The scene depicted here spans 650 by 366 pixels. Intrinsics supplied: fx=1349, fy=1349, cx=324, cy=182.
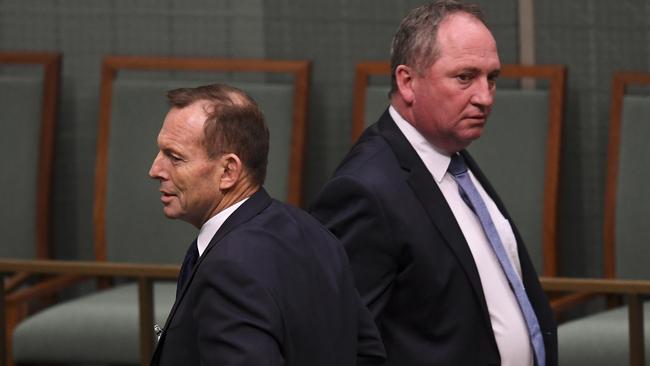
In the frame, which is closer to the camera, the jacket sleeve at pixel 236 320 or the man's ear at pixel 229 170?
the jacket sleeve at pixel 236 320

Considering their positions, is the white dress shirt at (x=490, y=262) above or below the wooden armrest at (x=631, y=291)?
above

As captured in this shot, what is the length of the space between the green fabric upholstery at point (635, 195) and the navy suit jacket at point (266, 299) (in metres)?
2.23

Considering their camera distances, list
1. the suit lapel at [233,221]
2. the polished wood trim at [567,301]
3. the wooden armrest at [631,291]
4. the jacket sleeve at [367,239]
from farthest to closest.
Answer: the polished wood trim at [567,301], the wooden armrest at [631,291], the jacket sleeve at [367,239], the suit lapel at [233,221]

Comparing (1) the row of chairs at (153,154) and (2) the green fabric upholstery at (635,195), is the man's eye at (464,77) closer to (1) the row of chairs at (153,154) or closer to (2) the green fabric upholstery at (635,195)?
(1) the row of chairs at (153,154)

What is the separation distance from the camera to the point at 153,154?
439cm

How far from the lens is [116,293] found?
4.20m

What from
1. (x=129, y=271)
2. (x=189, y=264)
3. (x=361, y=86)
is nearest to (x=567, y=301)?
(x=361, y=86)

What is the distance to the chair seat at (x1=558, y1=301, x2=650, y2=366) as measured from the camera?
360 centimetres

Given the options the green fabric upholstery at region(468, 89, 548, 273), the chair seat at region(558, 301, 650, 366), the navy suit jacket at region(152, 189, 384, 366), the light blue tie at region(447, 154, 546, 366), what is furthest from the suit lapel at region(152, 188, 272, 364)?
the green fabric upholstery at region(468, 89, 548, 273)

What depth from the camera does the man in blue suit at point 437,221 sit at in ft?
7.52

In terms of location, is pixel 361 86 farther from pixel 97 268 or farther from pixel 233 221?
pixel 233 221

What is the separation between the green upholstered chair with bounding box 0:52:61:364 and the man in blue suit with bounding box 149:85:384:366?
8.47 ft

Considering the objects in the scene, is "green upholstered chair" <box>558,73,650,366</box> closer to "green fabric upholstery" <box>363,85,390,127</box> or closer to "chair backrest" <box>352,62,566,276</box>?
"chair backrest" <box>352,62,566,276</box>

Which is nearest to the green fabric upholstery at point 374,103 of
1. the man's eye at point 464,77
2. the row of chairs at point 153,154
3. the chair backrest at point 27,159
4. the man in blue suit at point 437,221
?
the row of chairs at point 153,154
